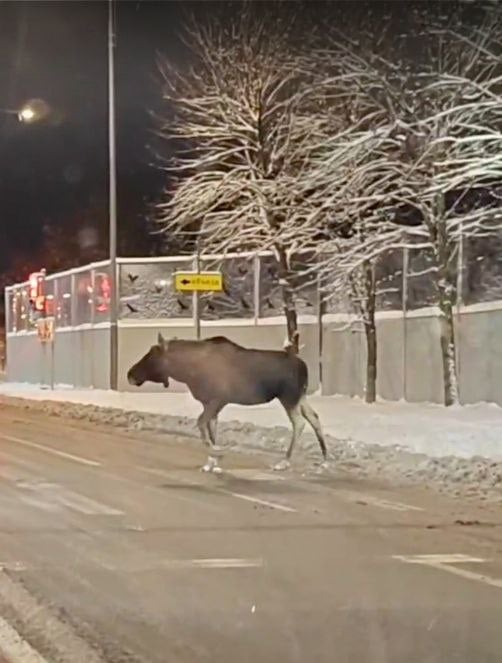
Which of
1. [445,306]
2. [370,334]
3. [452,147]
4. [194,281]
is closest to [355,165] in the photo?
[452,147]

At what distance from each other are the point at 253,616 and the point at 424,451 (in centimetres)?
1135

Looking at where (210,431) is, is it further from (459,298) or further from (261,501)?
(459,298)

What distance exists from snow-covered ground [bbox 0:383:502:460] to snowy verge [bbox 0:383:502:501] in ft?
0.05

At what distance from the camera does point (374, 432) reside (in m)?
23.3

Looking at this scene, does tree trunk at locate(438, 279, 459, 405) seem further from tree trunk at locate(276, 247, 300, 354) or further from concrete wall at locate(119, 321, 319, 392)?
concrete wall at locate(119, 321, 319, 392)

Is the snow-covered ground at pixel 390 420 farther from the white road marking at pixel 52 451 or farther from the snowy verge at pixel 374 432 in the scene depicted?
the white road marking at pixel 52 451

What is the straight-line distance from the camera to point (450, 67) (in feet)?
88.5

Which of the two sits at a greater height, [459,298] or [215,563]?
[459,298]

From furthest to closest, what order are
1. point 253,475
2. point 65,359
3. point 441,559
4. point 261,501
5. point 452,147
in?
point 65,359 → point 452,147 → point 253,475 → point 261,501 → point 441,559

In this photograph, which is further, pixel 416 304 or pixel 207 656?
pixel 416 304

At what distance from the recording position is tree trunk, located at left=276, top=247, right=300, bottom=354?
3597cm

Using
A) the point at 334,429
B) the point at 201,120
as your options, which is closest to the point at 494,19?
the point at 334,429

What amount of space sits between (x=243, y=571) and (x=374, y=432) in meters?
13.3

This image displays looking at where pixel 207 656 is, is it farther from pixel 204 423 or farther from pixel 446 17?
pixel 446 17
